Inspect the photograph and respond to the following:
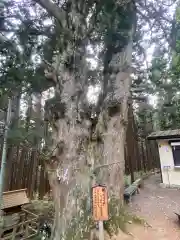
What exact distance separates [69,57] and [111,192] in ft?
9.51

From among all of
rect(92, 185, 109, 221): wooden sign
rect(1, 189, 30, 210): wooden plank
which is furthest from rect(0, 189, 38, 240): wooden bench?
rect(92, 185, 109, 221): wooden sign

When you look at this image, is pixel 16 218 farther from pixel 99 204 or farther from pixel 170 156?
pixel 170 156

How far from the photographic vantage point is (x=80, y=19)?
4.43 m

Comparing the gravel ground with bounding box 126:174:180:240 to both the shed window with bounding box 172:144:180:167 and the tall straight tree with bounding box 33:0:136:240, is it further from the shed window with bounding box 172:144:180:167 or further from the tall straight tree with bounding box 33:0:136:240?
the shed window with bounding box 172:144:180:167

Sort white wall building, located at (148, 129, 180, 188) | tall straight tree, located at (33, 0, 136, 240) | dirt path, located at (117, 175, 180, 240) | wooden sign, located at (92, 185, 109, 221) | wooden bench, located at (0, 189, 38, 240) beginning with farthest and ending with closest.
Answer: white wall building, located at (148, 129, 180, 188)
wooden bench, located at (0, 189, 38, 240)
dirt path, located at (117, 175, 180, 240)
tall straight tree, located at (33, 0, 136, 240)
wooden sign, located at (92, 185, 109, 221)

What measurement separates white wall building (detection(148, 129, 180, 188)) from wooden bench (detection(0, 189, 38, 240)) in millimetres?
5810

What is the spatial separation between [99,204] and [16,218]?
4.02 meters

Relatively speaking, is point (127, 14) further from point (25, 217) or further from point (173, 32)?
point (25, 217)

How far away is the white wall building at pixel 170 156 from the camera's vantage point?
859cm

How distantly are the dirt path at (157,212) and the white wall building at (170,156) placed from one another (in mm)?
593

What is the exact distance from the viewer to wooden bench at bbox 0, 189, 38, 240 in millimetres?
5258

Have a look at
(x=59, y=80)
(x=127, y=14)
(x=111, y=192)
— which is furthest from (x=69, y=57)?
(x=111, y=192)

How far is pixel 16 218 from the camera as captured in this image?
5.96 metres

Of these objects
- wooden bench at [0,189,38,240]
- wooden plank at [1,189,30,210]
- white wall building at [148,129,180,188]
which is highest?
white wall building at [148,129,180,188]
